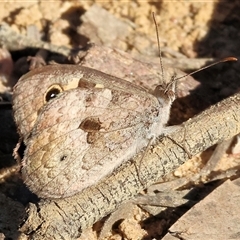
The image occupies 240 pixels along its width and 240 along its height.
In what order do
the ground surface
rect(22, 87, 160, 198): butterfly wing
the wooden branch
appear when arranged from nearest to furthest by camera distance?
1. the wooden branch
2. rect(22, 87, 160, 198): butterfly wing
3. the ground surface

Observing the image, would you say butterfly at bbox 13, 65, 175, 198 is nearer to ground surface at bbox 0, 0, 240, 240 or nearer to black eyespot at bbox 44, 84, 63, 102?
black eyespot at bbox 44, 84, 63, 102

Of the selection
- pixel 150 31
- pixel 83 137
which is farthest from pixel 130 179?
pixel 150 31

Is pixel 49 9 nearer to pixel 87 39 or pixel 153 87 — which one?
pixel 87 39

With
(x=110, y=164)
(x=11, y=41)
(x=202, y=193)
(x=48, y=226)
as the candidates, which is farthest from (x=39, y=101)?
(x=11, y=41)

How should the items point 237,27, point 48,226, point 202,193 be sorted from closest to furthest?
point 48,226 < point 202,193 < point 237,27

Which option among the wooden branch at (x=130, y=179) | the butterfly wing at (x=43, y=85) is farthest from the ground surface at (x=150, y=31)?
the butterfly wing at (x=43, y=85)

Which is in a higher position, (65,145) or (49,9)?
(49,9)

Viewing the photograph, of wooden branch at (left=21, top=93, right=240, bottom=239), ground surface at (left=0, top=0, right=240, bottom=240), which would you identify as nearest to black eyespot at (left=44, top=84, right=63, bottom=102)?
wooden branch at (left=21, top=93, right=240, bottom=239)
